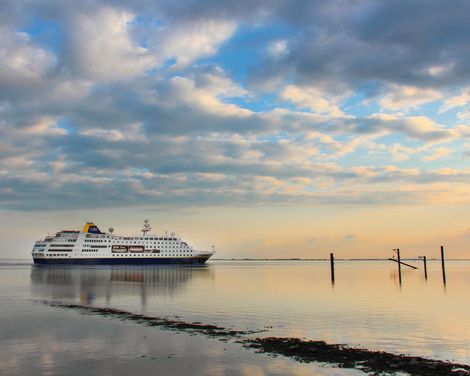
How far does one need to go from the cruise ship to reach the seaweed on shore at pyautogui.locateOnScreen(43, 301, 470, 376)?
116337mm

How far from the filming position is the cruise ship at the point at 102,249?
13175cm

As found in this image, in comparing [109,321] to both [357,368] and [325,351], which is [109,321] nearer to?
[325,351]

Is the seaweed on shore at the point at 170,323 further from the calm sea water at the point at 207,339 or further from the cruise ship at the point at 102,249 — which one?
the cruise ship at the point at 102,249

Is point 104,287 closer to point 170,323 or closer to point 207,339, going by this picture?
point 170,323

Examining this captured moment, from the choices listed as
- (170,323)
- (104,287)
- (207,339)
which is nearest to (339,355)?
(207,339)

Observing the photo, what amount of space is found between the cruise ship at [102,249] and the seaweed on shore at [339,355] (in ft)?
382

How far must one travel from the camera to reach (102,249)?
438 ft

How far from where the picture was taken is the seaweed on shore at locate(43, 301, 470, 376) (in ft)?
46.8

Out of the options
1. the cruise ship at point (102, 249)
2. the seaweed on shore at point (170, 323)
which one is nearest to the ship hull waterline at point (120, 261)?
the cruise ship at point (102, 249)

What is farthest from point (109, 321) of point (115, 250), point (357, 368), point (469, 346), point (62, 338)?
point (115, 250)

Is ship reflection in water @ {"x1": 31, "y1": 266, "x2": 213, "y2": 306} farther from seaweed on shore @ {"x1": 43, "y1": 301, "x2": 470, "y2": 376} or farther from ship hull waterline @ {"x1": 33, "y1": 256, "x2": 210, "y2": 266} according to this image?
ship hull waterline @ {"x1": 33, "y1": 256, "x2": 210, "y2": 266}

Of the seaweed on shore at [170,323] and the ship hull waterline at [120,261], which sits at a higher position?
the ship hull waterline at [120,261]

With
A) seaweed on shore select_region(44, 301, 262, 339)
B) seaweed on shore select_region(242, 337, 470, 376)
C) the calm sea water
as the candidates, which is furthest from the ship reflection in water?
seaweed on shore select_region(242, 337, 470, 376)

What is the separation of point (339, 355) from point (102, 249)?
413ft
